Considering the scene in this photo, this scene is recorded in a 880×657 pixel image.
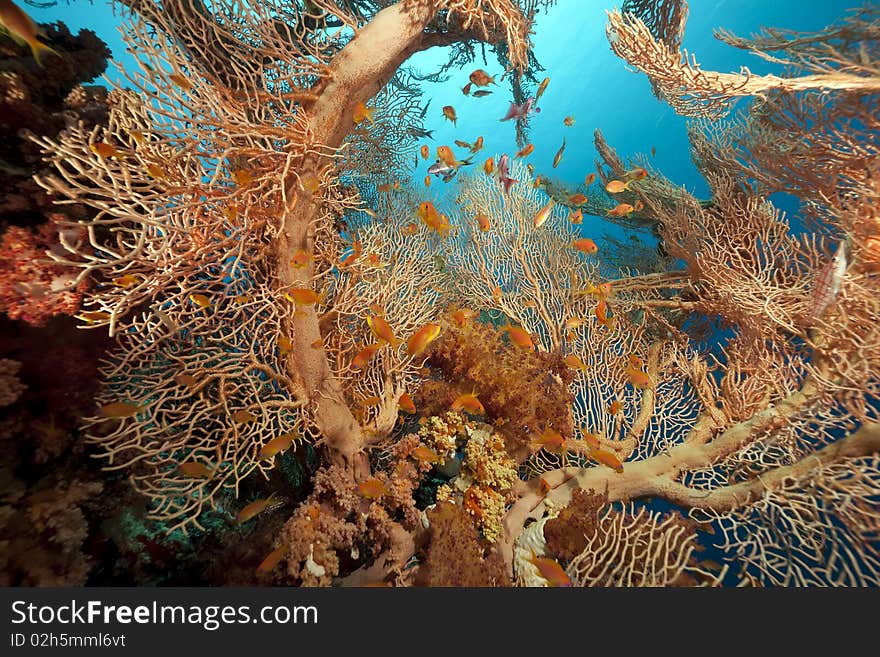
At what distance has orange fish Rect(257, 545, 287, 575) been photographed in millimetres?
2469

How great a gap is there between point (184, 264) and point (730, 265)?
6.36m

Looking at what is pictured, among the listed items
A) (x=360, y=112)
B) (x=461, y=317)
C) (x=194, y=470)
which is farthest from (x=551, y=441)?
(x=360, y=112)

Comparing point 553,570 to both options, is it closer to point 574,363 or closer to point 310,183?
point 574,363

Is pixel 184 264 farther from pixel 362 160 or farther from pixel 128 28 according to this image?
pixel 362 160

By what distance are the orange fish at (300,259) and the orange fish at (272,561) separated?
219 cm

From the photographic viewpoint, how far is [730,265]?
4.80 metres

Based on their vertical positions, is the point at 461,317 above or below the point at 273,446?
above

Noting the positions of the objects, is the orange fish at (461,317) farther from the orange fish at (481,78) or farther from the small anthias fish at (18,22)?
the small anthias fish at (18,22)

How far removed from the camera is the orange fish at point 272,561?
2.47 metres

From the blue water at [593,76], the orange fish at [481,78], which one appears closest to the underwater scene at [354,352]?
the orange fish at [481,78]

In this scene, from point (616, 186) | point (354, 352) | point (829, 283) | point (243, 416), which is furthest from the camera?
point (616, 186)

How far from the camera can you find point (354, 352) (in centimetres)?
374

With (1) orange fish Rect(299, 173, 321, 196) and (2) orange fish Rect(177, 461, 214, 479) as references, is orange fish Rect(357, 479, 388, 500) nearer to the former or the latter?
(2) orange fish Rect(177, 461, 214, 479)

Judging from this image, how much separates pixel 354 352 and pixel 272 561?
6.29 feet
